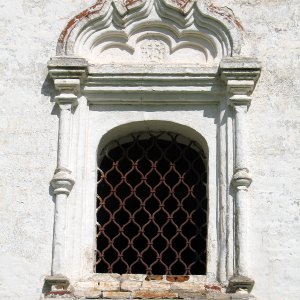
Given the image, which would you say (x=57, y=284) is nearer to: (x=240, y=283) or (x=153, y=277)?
(x=153, y=277)

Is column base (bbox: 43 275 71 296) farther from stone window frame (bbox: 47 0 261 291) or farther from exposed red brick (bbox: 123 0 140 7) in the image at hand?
exposed red brick (bbox: 123 0 140 7)

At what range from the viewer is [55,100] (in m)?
11.6

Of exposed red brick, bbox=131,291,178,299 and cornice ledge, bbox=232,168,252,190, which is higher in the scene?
cornice ledge, bbox=232,168,252,190

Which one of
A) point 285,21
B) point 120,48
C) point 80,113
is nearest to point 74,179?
point 80,113

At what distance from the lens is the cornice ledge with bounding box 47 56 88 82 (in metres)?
11.5

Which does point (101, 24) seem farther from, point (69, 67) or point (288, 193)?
point (288, 193)

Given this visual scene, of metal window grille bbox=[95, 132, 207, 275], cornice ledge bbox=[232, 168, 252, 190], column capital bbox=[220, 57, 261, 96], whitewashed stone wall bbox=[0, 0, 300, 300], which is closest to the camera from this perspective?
whitewashed stone wall bbox=[0, 0, 300, 300]

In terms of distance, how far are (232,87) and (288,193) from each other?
1026mm

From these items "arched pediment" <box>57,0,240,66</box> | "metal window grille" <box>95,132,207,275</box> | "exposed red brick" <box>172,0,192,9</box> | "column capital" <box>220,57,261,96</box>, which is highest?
"exposed red brick" <box>172,0,192,9</box>

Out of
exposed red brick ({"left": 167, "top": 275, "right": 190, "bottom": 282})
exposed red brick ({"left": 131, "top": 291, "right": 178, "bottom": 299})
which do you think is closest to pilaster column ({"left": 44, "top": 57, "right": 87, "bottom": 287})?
exposed red brick ({"left": 131, "top": 291, "right": 178, "bottom": 299})

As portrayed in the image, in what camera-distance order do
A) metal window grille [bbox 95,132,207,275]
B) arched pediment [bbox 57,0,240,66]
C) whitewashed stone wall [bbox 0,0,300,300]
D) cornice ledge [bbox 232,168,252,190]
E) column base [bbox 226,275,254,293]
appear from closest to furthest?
column base [bbox 226,275,254,293] → whitewashed stone wall [bbox 0,0,300,300] → cornice ledge [bbox 232,168,252,190] → metal window grille [bbox 95,132,207,275] → arched pediment [bbox 57,0,240,66]

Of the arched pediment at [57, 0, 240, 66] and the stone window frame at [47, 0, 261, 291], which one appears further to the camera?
the arched pediment at [57, 0, 240, 66]

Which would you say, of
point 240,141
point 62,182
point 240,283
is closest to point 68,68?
point 62,182

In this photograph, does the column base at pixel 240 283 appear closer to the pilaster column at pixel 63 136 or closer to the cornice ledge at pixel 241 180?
the cornice ledge at pixel 241 180
